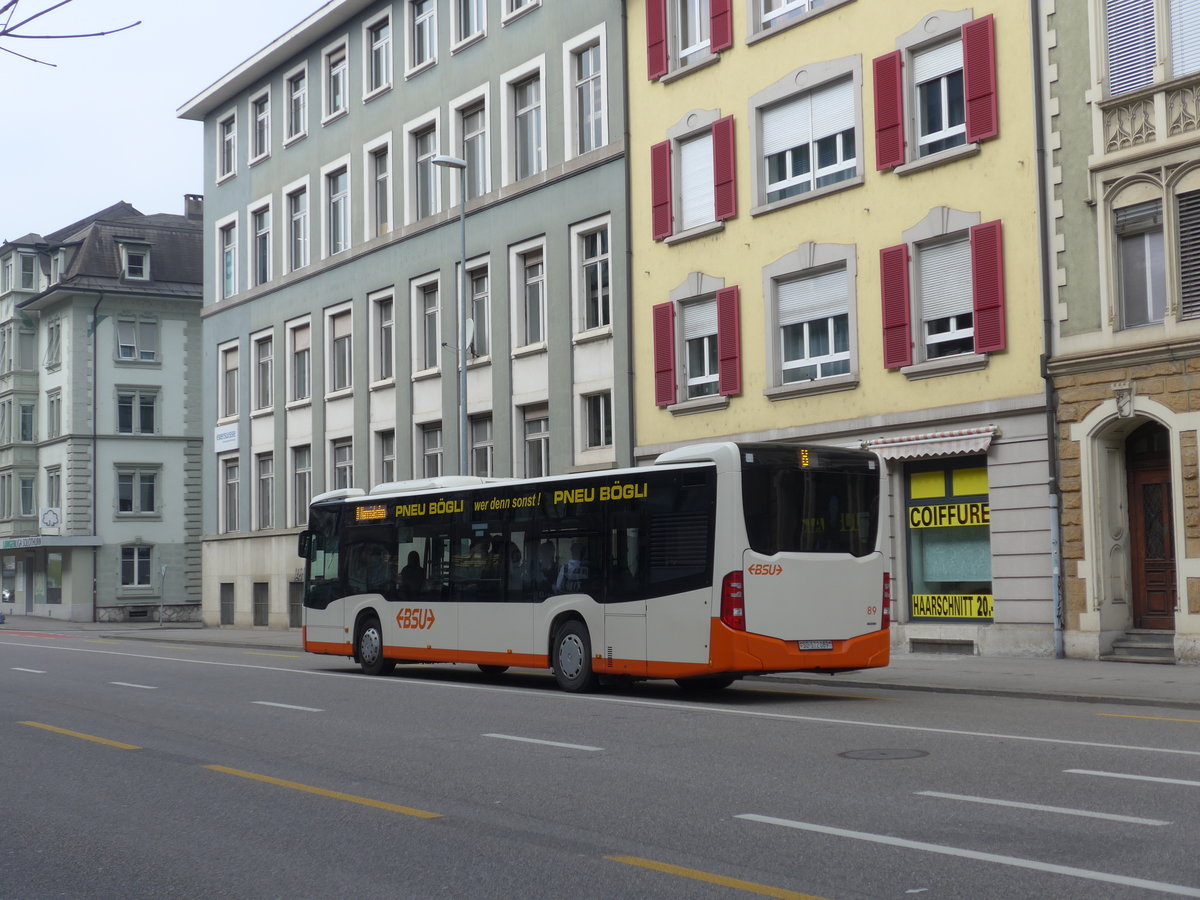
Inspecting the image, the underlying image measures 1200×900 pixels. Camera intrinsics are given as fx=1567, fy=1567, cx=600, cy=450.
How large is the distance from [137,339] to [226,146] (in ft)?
72.9

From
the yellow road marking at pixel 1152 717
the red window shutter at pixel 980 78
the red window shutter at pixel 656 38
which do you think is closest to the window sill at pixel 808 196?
the red window shutter at pixel 980 78

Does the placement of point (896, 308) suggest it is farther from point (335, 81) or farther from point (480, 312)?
point (335, 81)

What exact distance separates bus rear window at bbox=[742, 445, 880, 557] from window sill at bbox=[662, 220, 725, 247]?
11489 mm

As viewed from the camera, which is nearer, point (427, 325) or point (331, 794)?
point (331, 794)

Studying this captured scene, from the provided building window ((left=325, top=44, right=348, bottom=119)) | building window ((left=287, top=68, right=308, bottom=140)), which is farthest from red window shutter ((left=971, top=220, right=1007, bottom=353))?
building window ((left=287, top=68, right=308, bottom=140))

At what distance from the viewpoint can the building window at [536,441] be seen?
114 ft

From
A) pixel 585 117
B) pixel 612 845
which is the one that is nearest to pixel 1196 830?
pixel 612 845

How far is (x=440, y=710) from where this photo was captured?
651 inches

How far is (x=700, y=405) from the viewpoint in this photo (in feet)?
96.6

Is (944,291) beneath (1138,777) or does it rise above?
above

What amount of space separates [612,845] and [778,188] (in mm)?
21523

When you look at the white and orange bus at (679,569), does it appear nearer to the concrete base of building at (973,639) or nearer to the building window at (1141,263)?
the concrete base of building at (973,639)

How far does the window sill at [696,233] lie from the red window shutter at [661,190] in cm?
15

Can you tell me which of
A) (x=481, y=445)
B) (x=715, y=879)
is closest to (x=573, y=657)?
(x=715, y=879)
